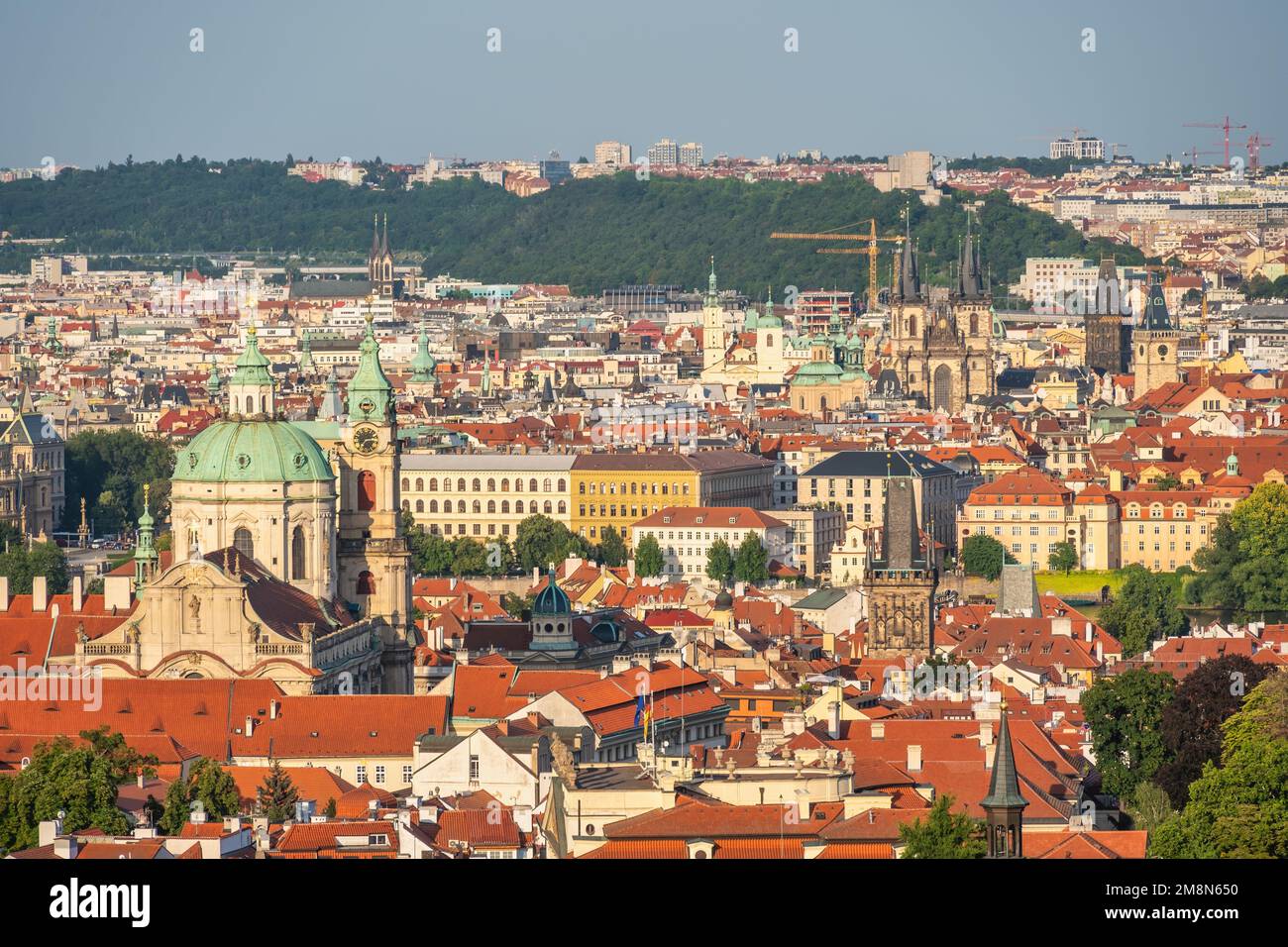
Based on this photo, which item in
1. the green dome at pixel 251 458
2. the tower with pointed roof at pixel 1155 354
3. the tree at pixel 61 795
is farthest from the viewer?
the tower with pointed roof at pixel 1155 354

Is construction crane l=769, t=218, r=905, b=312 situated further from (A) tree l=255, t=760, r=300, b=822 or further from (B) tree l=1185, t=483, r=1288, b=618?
(A) tree l=255, t=760, r=300, b=822

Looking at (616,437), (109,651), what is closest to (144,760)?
(109,651)

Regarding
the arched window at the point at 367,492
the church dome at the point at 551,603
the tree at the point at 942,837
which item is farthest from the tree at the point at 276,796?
the arched window at the point at 367,492

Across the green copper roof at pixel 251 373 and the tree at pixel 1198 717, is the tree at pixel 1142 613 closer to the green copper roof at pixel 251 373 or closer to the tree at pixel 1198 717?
the green copper roof at pixel 251 373

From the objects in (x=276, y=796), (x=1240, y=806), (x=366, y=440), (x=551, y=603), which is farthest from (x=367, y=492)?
(x=1240, y=806)

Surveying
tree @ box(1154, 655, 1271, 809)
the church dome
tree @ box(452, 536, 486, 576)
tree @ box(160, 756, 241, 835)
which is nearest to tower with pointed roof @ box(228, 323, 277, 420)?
the church dome
